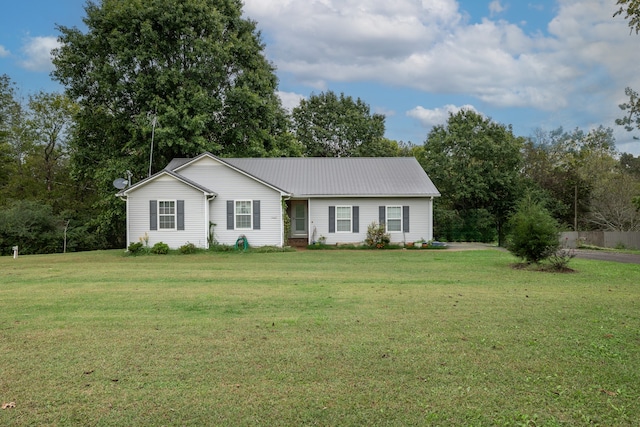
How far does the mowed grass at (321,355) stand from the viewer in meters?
3.79

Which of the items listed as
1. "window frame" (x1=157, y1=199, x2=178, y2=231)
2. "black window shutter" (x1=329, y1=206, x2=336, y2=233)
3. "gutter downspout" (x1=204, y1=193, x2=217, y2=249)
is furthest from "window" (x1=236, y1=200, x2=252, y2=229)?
"black window shutter" (x1=329, y1=206, x2=336, y2=233)

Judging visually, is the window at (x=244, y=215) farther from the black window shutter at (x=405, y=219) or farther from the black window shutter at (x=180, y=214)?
the black window shutter at (x=405, y=219)

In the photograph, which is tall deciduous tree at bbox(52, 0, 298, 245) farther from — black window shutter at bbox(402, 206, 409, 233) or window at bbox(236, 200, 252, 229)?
black window shutter at bbox(402, 206, 409, 233)

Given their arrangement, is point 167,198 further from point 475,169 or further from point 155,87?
point 475,169

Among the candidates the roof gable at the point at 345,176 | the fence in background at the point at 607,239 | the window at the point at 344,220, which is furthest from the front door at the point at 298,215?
the fence in background at the point at 607,239

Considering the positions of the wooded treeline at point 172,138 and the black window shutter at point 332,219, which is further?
the wooded treeline at point 172,138

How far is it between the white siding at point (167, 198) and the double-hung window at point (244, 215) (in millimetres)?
1643

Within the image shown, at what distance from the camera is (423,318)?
6.93 meters

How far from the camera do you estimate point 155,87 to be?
27703mm

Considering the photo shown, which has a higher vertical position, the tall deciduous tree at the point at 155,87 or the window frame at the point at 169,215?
the tall deciduous tree at the point at 155,87

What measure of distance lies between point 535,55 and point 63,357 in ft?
72.2

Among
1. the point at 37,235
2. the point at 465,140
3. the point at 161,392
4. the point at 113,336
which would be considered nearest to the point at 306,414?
the point at 161,392

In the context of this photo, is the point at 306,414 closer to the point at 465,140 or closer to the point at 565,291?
the point at 565,291

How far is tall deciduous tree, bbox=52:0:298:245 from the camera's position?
2702cm
